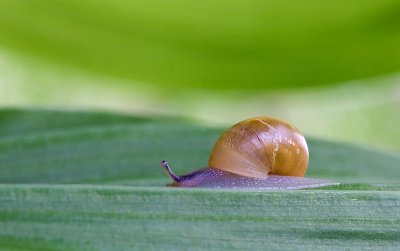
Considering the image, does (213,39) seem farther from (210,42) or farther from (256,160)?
(256,160)

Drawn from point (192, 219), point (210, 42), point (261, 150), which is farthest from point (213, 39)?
point (192, 219)

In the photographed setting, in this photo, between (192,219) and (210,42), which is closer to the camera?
(192,219)

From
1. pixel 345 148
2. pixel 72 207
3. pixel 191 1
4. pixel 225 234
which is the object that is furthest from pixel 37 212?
pixel 191 1

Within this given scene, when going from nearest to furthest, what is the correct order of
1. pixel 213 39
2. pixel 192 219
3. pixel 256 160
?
pixel 192 219 < pixel 256 160 < pixel 213 39

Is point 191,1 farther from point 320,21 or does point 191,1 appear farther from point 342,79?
point 342,79

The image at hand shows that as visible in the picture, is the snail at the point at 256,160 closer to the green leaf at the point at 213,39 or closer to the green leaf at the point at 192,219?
the green leaf at the point at 192,219

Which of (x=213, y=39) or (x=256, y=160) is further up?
(x=213, y=39)

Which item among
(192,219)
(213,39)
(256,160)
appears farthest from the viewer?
(213,39)

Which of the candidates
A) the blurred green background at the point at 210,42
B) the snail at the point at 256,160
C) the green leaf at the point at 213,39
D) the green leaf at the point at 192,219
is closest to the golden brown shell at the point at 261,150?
the snail at the point at 256,160

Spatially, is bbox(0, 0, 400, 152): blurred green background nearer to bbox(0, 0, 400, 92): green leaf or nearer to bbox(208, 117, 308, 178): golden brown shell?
bbox(0, 0, 400, 92): green leaf
